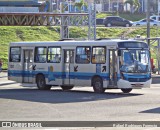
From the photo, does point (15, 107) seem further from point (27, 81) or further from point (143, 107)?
point (27, 81)

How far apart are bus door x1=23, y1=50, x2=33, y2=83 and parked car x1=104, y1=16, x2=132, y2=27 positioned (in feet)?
181

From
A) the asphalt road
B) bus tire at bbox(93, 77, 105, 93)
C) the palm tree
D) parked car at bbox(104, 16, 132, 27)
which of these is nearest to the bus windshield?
bus tire at bbox(93, 77, 105, 93)

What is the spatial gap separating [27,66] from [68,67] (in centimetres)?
355

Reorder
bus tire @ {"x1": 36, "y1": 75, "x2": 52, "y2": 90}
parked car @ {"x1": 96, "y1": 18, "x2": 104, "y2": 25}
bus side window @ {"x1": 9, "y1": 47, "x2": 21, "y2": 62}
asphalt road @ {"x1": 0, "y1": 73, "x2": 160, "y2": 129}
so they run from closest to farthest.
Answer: asphalt road @ {"x1": 0, "y1": 73, "x2": 160, "y2": 129} → bus tire @ {"x1": 36, "y1": 75, "x2": 52, "y2": 90} → bus side window @ {"x1": 9, "y1": 47, "x2": 21, "y2": 62} → parked car @ {"x1": 96, "y1": 18, "x2": 104, "y2": 25}

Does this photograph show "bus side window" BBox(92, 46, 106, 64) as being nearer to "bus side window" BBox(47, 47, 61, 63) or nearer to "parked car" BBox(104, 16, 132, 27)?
"bus side window" BBox(47, 47, 61, 63)

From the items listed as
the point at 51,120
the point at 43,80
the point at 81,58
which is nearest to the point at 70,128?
the point at 51,120

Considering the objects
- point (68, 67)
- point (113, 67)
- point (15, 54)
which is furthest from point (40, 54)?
point (113, 67)

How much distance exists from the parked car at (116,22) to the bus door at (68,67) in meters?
57.6

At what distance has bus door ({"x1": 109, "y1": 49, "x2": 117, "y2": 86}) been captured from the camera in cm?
2842

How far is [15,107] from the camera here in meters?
21.8

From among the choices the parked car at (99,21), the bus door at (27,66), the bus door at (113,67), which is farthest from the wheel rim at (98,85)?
the parked car at (99,21)

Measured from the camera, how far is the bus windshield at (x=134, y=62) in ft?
92.7

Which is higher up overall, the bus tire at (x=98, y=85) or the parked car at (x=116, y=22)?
the parked car at (x=116, y=22)

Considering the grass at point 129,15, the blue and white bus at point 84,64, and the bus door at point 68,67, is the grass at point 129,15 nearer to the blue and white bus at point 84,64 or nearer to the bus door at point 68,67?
the blue and white bus at point 84,64
